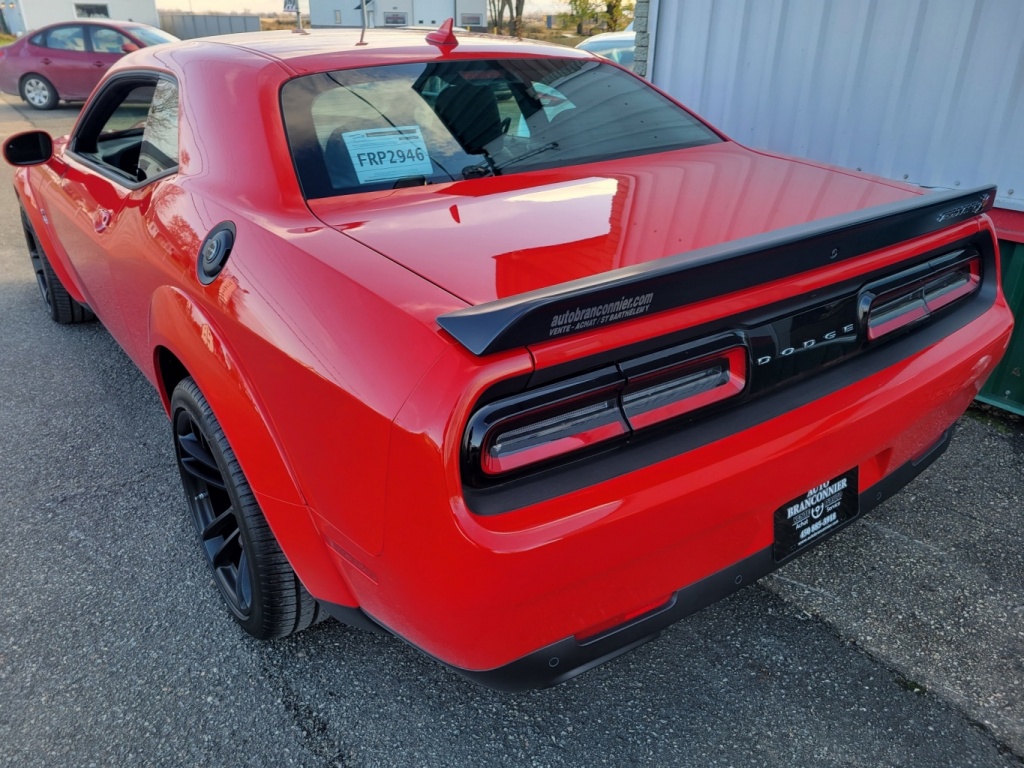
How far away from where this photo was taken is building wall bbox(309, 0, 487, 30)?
60.7ft

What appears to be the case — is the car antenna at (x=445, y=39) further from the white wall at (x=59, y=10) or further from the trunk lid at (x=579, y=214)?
the white wall at (x=59, y=10)

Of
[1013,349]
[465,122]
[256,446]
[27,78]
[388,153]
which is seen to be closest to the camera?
[256,446]

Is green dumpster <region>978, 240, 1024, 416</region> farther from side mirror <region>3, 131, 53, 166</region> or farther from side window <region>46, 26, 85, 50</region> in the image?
side window <region>46, 26, 85, 50</region>

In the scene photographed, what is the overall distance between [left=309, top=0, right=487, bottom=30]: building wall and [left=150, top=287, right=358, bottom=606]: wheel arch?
17.9 m

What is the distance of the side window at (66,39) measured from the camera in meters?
12.8

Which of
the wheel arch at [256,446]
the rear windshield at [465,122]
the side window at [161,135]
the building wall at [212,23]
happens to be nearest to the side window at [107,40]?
the side window at [161,135]

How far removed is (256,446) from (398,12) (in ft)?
62.7

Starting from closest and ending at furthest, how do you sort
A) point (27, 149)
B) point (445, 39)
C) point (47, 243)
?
1. point (445, 39)
2. point (27, 149)
3. point (47, 243)

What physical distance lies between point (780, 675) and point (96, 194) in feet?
9.24

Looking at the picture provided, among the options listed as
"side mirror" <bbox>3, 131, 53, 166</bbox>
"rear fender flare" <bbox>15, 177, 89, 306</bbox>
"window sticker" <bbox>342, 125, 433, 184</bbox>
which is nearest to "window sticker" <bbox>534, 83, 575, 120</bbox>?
"window sticker" <bbox>342, 125, 433, 184</bbox>

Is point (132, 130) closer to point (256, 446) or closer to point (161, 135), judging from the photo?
point (161, 135)

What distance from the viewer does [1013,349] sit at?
131 inches

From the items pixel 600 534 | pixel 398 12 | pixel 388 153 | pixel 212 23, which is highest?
pixel 388 153

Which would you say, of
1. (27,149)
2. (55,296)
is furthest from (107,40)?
(27,149)
